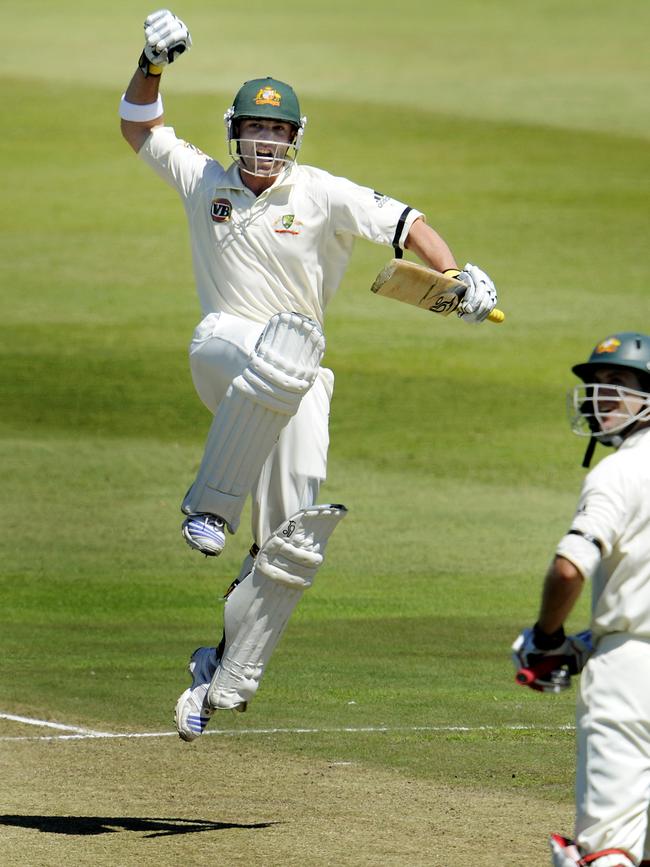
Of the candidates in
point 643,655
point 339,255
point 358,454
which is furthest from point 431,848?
point 358,454

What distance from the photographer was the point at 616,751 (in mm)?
4418

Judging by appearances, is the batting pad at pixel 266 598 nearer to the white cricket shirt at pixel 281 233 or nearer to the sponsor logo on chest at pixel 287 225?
the white cricket shirt at pixel 281 233

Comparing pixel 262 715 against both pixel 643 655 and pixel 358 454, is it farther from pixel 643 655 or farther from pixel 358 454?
pixel 358 454

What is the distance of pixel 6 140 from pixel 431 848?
82.1ft

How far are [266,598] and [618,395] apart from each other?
85.6 inches

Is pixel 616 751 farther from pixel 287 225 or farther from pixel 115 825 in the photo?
pixel 287 225

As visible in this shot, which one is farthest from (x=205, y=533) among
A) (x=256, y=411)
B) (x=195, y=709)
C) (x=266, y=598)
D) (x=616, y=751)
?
(x=616, y=751)

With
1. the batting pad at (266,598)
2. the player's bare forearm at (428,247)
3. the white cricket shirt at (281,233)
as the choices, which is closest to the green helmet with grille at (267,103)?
the white cricket shirt at (281,233)

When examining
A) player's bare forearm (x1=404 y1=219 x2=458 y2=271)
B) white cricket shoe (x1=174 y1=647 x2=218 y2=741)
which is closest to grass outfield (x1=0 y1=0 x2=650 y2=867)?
white cricket shoe (x1=174 y1=647 x2=218 y2=741)

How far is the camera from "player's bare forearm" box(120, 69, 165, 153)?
22.0ft

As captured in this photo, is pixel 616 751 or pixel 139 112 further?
pixel 139 112

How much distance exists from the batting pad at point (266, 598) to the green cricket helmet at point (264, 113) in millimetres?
1314

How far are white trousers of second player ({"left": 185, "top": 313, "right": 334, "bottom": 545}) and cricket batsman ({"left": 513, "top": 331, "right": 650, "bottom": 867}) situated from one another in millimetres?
1982

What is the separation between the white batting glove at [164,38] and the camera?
6.41 metres
